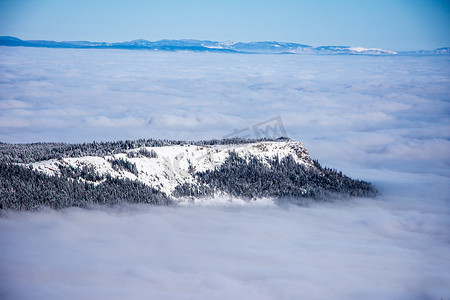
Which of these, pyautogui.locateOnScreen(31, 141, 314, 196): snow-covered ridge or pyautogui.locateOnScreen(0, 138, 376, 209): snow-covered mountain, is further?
pyautogui.locateOnScreen(31, 141, 314, 196): snow-covered ridge

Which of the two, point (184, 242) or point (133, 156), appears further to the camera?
point (133, 156)

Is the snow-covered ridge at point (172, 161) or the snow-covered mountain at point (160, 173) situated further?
the snow-covered ridge at point (172, 161)

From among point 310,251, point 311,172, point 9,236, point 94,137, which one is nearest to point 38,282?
point 9,236

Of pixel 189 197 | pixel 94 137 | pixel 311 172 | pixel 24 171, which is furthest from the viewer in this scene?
pixel 94 137

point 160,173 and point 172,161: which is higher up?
point 172,161

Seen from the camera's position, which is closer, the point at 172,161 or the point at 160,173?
the point at 160,173

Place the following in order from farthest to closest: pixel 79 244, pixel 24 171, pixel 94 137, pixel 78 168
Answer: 1. pixel 94 137
2. pixel 78 168
3. pixel 24 171
4. pixel 79 244

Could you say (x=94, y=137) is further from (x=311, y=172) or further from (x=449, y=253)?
(x=449, y=253)

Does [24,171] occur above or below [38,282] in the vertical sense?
above
